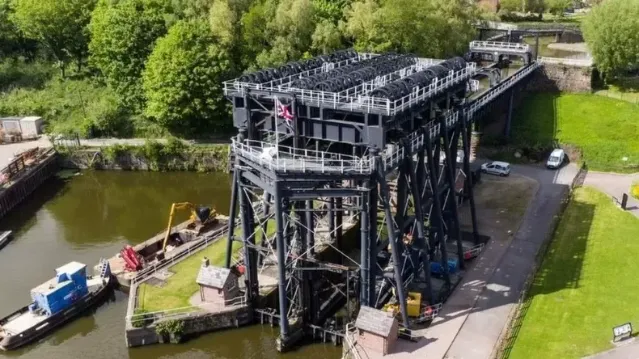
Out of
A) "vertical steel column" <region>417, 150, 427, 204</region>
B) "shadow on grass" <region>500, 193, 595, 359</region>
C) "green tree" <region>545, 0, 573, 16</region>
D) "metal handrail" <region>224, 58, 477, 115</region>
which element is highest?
"green tree" <region>545, 0, 573, 16</region>

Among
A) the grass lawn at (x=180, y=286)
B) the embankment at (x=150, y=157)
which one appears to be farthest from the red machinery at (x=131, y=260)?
the embankment at (x=150, y=157)

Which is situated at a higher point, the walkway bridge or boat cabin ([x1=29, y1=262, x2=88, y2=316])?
the walkway bridge

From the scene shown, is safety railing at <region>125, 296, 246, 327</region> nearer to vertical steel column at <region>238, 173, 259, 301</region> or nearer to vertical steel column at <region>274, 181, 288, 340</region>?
vertical steel column at <region>238, 173, 259, 301</region>

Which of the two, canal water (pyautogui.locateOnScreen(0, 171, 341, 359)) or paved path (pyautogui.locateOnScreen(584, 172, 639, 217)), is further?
paved path (pyautogui.locateOnScreen(584, 172, 639, 217))

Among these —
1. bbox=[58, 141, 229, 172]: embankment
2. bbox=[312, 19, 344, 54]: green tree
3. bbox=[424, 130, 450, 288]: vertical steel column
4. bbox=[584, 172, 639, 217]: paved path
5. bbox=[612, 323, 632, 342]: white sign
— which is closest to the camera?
bbox=[612, 323, 632, 342]: white sign

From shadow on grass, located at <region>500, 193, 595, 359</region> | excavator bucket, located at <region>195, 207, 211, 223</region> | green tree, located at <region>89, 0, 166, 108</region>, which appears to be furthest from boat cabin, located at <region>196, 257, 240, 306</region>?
green tree, located at <region>89, 0, 166, 108</region>

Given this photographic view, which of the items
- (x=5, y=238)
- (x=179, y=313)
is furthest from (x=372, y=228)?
(x=5, y=238)

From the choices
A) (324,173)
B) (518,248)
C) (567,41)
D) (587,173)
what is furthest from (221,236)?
(567,41)

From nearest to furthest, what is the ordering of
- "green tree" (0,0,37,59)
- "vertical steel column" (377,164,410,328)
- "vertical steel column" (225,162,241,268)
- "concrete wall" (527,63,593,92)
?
1. "vertical steel column" (377,164,410,328)
2. "vertical steel column" (225,162,241,268)
3. "concrete wall" (527,63,593,92)
4. "green tree" (0,0,37,59)

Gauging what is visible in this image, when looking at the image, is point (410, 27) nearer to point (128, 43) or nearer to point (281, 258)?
point (128, 43)
